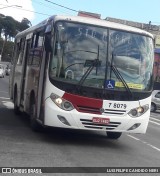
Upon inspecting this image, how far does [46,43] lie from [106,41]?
145cm

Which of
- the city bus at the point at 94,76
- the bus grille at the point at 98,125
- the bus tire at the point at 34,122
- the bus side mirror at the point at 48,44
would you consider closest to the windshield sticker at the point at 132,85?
the city bus at the point at 94,76

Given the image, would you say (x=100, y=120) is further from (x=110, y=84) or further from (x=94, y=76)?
(x=94, y=76)

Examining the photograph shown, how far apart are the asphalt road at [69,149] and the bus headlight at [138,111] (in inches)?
34.6

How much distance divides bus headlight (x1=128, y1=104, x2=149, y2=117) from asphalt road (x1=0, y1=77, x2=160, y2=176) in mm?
879

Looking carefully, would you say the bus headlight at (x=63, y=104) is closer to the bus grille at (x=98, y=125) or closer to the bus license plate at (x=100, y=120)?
the bus grille at (x=98, y=125)

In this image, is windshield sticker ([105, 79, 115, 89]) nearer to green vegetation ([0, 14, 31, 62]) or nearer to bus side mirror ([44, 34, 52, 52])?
bus side mirror ([44, 34, 52, 52])

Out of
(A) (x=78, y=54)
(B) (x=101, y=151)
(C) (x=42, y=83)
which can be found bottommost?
(B) (x=101, y=151)

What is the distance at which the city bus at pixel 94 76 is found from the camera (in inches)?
441

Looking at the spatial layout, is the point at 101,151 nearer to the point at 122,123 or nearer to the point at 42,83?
the point at 122,123

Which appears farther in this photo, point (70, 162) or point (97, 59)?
point (97, 59)

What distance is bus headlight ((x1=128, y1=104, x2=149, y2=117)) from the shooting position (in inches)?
457

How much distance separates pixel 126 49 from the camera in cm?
1178

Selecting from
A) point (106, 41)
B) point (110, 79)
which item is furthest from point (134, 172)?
point (106, 41)

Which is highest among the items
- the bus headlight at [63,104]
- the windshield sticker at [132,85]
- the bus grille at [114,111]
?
the windshield sticker at [132,85]
